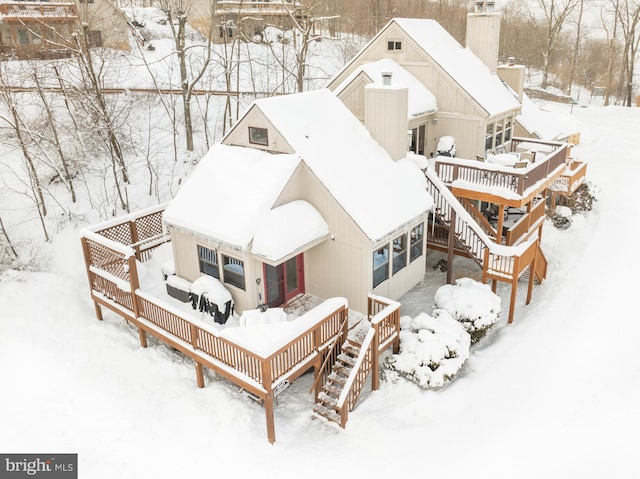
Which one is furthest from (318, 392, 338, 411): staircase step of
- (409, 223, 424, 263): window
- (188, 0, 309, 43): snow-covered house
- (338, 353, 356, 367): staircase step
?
(188, 0, 309, 43): snow-covered house

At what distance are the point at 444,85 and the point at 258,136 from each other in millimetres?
8526

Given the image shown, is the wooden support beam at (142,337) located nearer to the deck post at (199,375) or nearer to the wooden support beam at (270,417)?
the deck post at (199,375)

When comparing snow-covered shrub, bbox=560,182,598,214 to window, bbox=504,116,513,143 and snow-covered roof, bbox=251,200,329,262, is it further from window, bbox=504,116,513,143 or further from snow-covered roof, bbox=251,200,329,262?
snow-covered roof, bbox=251,200,329,262

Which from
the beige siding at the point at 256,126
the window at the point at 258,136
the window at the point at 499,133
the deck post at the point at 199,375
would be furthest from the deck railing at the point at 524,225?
the deck post at the point at 199,375

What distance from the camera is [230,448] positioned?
10641 mm

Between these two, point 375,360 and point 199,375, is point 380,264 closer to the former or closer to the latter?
point 375,360

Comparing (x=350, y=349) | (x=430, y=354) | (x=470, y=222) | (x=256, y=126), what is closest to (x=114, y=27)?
(x=256, y=126)

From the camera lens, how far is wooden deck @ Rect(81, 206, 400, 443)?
34.9ft

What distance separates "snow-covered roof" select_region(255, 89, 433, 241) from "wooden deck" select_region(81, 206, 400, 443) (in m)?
2.44

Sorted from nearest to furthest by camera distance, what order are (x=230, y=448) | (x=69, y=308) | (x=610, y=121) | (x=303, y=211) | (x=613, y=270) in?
(x=230, y=448)
(x=303, y=211)
(x=69, y=308)
(x=613, y=270)
(x=610, y=121)

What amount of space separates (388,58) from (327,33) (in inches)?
1319

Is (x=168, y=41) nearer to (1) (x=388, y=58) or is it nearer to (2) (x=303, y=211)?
(1) (x=388, y=58)

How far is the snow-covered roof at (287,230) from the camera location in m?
11.9

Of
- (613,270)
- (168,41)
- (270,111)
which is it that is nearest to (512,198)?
(613,270)
